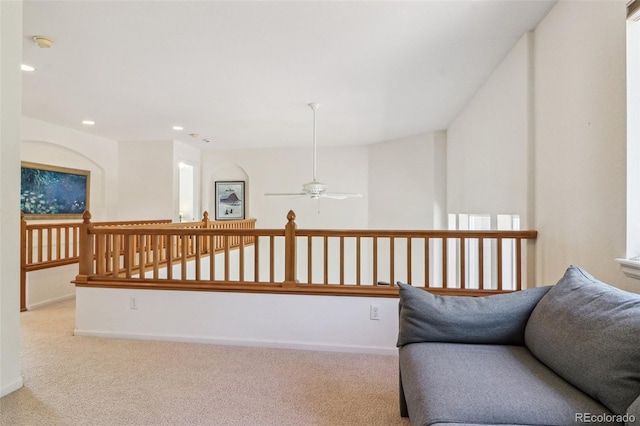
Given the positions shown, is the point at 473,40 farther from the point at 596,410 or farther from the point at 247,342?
the point at 247,342

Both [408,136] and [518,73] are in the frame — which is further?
[408,136]

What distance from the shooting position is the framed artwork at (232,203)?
7.37 meters

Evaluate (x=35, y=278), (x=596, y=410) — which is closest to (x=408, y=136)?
(x=596, y=410)

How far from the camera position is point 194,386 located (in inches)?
91.8

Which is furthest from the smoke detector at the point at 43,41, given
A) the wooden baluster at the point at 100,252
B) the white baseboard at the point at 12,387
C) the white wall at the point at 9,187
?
the white baseboard at the point at 12,387

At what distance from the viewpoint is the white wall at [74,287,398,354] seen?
9.59 ft

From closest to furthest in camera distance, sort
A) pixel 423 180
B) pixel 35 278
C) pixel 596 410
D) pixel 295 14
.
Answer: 1. pixel 596 410
2. pixel 295 14
3. pixel 35 278
4. pixel 423 180

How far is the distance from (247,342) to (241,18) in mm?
2604

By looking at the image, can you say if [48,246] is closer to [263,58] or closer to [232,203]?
[232,203]

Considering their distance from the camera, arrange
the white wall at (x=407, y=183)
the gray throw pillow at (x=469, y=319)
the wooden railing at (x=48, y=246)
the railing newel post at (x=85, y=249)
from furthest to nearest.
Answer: the white wall at (x=407, y=183)
the wooden railing at (x=48, y=246)
the railing newel post at (x=85, y=249)
the gray throw pillow at (x=469, y=319)

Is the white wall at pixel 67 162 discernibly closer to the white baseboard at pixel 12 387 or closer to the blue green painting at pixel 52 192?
the blue green painting at pixel 52 192

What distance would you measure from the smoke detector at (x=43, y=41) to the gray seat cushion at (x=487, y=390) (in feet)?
10.9

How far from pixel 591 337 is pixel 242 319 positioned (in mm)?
2556

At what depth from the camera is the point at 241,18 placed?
7.61ft
